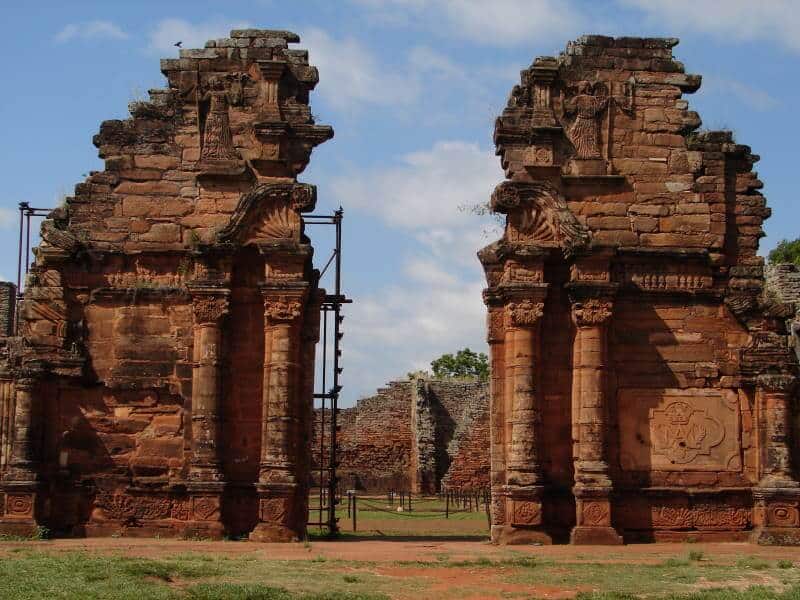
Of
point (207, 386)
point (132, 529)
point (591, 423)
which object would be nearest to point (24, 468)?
point (132, 529)

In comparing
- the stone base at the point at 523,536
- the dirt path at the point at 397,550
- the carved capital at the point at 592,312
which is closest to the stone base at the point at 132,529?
the dirt path at the point at 397,550

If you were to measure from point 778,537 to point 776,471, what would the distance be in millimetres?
981

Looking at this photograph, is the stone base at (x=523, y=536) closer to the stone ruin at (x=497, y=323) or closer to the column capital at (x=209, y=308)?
the stone ruin at (x=497, y=323)

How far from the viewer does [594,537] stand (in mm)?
17609

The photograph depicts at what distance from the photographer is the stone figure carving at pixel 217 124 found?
18953mm

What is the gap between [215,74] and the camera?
1917 centimetres

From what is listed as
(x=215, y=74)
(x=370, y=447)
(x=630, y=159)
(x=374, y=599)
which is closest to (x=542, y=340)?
(x=630, y=159)

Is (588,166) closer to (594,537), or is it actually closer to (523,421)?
(523,421)

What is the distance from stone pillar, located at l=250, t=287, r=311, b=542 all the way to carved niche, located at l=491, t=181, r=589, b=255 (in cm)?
344

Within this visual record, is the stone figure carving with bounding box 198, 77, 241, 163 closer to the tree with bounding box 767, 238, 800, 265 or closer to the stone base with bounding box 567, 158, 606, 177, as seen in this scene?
the stone base with bounding box 567, 158, 606, 177

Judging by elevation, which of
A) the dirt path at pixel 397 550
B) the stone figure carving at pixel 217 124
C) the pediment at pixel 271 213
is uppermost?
the stone figure carving at pixel 217 124

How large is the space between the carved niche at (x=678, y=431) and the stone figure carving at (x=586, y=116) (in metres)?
3.85

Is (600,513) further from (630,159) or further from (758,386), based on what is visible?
(630,159)

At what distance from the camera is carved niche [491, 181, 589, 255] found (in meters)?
18.5
